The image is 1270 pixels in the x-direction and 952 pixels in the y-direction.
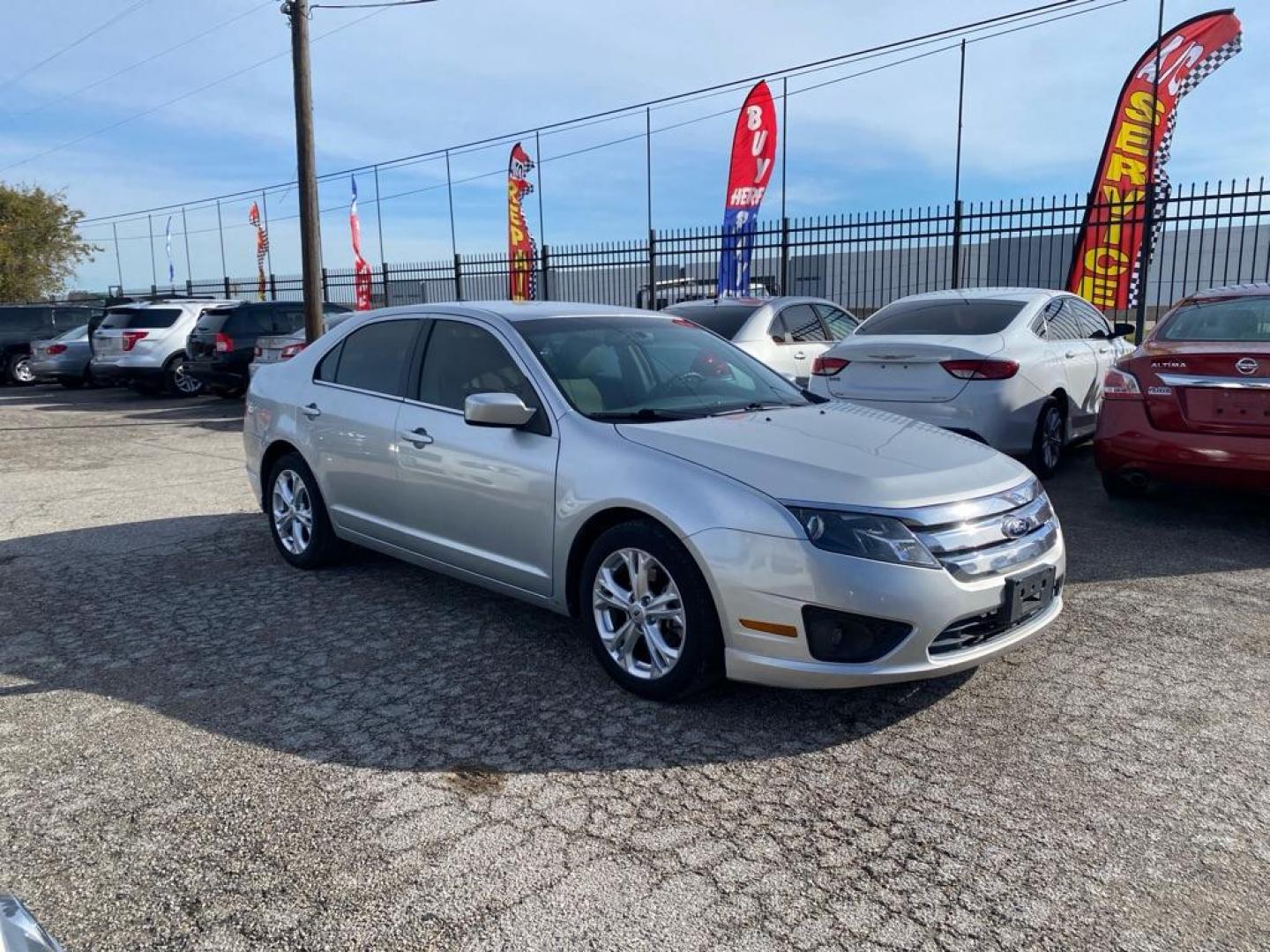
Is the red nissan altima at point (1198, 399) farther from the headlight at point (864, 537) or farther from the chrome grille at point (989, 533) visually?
the headlight at point (864, 537)

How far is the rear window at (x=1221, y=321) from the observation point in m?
6.46

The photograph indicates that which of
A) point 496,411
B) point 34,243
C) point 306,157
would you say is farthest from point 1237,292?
point 34,243

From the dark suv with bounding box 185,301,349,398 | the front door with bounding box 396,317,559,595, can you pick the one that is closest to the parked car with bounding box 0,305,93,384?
the dark suv with bounding box 185,301,349,398

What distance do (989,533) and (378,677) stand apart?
2520 mm

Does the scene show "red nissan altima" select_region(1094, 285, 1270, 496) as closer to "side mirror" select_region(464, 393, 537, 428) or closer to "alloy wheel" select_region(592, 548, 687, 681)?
"alloy wheel" select_region(592, 548, 687, 681)

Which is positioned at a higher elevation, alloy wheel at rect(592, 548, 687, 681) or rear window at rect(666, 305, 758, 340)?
rear window at rect(666, 305, 758, 340)

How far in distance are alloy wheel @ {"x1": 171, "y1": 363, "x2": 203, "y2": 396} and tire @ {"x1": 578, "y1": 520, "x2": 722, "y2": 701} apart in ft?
48.2

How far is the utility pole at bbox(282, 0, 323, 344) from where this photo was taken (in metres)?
14.1

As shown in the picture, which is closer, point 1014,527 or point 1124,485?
point 1014,527

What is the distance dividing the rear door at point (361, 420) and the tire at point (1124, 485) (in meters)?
4.77

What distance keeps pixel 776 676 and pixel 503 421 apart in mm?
1555

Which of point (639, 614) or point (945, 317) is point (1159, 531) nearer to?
point (945, 317)

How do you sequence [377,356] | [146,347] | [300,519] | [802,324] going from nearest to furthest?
[377,356], [300,519], [802,324], [146,347]

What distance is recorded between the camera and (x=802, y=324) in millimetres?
10320
